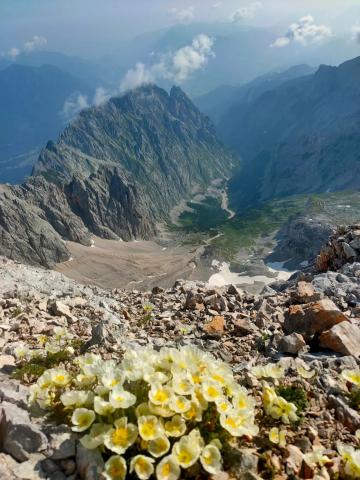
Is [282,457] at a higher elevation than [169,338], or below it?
higher

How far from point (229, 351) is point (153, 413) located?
22.2 ft

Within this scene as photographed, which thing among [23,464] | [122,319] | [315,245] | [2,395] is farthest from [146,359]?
[315,245]

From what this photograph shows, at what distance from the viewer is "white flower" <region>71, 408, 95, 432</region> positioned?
5547 mm

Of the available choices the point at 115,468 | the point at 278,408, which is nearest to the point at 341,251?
the point at 278,408

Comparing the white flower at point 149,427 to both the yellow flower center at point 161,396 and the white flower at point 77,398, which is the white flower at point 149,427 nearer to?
the yellow flower center at point 161,396

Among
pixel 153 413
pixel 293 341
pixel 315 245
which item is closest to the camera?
pixel 153 413

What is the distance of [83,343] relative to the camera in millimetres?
11742

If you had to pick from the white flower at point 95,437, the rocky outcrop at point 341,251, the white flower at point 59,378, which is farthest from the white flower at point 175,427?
the rocky outcrop at point 341,251

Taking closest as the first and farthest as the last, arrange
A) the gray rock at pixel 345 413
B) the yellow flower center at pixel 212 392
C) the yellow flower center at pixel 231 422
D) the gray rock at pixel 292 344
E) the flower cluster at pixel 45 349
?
the yellow flower center at pixel 231 422 < the yellow flower center at pixel 212 392 < the gray rock at pixel 345 413 < the flower cluster at pixel 45 349 < the gray rock at pixel 292 344

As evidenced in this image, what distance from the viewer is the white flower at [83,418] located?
5547 millimetres

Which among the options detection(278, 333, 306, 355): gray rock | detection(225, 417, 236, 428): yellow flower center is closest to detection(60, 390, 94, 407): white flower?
detection(225, 417, 236, 428): yellow flower center

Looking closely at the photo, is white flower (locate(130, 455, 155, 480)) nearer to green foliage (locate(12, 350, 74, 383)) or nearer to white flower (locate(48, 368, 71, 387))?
white flower (locate(48, 368, 71, 387))

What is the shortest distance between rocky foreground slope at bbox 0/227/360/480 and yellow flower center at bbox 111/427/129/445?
40 cm

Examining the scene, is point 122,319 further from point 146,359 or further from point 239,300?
point 146,359
